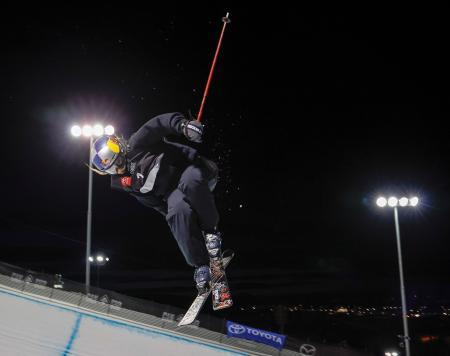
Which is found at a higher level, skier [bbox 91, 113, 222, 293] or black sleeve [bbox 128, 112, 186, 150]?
black sleeve [bbox 128, 112, 186, 150]

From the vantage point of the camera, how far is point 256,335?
25.7ft

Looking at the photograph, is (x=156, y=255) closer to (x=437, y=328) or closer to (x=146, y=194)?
(x=146, y=194)

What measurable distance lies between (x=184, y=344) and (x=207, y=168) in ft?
6.58

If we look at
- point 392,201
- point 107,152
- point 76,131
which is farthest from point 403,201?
point 107,152

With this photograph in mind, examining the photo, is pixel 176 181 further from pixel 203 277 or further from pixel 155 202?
pixel 203 277

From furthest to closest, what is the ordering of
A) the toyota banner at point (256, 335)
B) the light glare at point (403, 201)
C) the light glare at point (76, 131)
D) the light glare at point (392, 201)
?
the light glare at point (403, 201), the light glare at point (392, 201), the light glare at point (76, 131), the toyota banner at point (256, 335)

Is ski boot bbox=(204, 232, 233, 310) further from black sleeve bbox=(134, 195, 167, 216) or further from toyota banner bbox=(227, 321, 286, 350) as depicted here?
toyota banner bbox=(227, 321, 286, 350)

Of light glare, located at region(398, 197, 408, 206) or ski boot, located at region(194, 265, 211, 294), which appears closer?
ski boot, located at region(194, 265, 211, 294)

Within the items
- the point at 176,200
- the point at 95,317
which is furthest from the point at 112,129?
the point at 95,317

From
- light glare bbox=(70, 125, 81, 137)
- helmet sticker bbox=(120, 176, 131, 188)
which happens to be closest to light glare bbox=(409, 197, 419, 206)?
light glare bbox=(70, 125, 81, 137)

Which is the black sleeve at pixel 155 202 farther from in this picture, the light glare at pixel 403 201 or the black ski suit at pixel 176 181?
the light glare at pixel 403 201

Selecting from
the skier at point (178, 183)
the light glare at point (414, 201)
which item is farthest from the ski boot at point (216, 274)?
the light glare at point (414, 201)

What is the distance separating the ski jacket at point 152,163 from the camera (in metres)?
5.51

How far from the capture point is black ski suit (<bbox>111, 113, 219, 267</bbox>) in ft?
18.0
